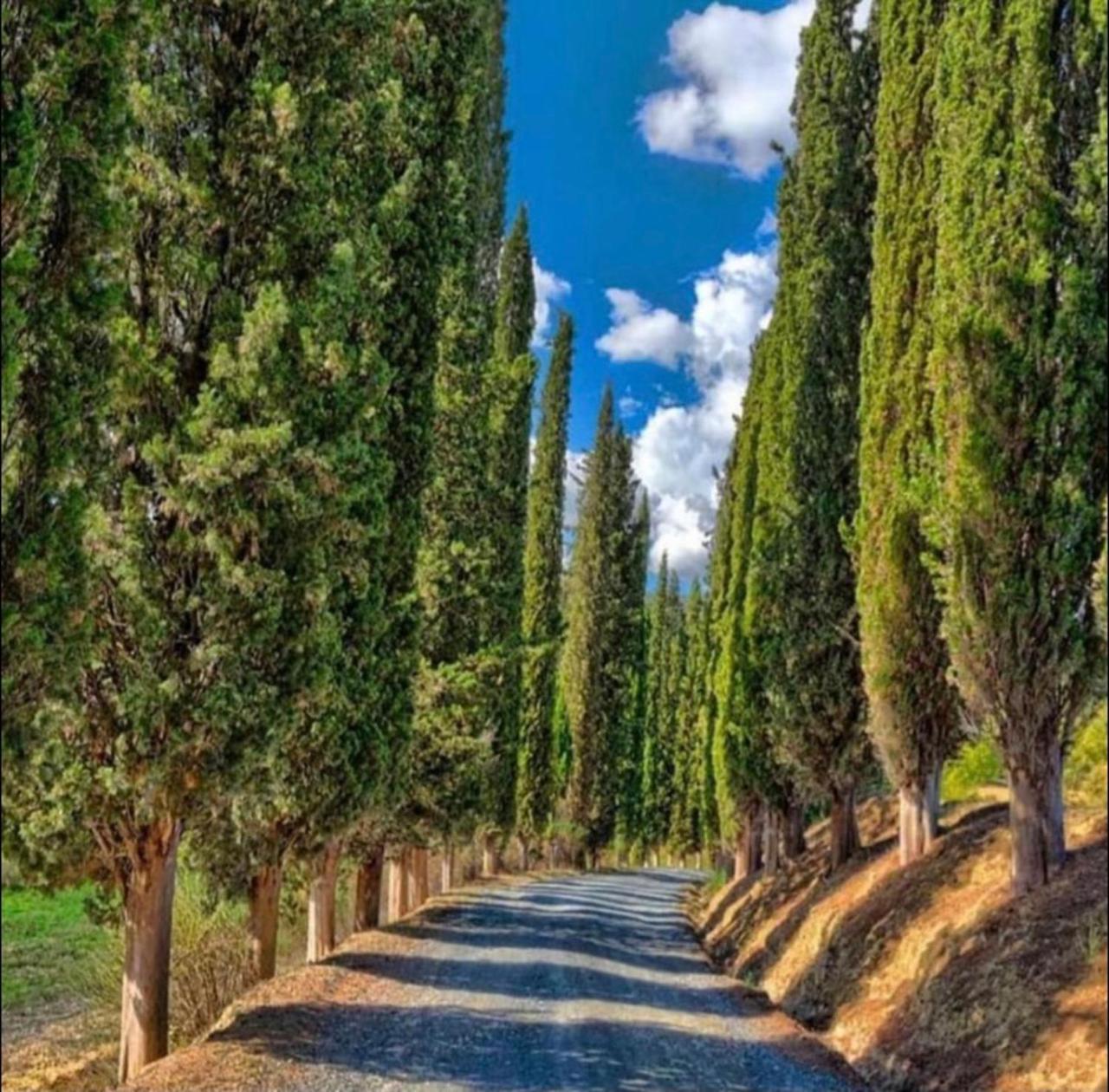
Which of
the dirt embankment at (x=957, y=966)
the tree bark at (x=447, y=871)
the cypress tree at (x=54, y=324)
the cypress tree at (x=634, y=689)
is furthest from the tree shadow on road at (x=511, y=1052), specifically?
the cypress tree at (x=634, y=689)

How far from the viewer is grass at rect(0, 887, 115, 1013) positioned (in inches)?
567

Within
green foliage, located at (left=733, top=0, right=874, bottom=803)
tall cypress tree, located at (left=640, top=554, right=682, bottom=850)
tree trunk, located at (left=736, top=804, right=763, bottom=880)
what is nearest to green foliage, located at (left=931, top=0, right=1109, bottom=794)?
green foliage, located at (left=733, top=0, right=874, bottom=803)

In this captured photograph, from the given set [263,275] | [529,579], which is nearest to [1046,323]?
[263,275]

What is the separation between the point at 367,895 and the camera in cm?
1739

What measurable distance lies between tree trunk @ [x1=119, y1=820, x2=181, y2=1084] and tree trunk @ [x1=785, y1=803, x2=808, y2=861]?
44.5 feet

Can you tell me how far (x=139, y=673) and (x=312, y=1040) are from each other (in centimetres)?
308

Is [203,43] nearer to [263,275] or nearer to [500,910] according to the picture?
[263,275]

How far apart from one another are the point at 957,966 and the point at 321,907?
7.73 metres

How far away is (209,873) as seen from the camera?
11289mm

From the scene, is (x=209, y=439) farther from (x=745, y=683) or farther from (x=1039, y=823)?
(x=745, y=683)

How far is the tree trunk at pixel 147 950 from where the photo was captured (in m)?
8.39

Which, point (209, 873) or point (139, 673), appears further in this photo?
point (209, 873)

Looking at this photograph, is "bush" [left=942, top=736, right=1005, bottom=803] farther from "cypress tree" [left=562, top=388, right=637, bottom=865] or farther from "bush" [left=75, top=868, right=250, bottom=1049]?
"cypress tree" [left=562, top=388, right=637, bottom=865]

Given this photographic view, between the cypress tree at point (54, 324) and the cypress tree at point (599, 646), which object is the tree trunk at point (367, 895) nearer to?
the cypress tree at point (54, 324)
